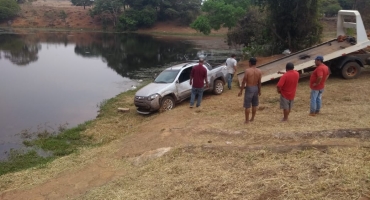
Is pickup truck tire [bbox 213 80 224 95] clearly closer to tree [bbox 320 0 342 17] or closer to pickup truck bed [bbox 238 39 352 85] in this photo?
pickup truck bed [bbox 238 39 352 85]

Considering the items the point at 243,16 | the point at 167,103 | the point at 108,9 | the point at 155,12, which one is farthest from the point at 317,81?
the point at 108,9

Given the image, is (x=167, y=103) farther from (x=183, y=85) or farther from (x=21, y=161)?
(x=21, y=161)

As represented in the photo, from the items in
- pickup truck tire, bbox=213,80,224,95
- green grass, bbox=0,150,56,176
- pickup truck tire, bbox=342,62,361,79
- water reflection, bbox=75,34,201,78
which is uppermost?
pickup truck tire, bbox=342,62,361,79

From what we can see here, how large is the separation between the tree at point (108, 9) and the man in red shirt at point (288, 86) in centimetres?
7080

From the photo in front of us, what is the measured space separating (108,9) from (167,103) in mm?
66558

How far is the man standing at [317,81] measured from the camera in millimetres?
9547

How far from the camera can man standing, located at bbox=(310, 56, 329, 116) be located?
955 cm

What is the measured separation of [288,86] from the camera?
30.3 feet

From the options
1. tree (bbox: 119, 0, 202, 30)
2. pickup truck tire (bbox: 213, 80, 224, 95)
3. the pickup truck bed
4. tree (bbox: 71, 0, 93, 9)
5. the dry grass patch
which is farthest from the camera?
tree (bbox: 71, 0, 93, 9)

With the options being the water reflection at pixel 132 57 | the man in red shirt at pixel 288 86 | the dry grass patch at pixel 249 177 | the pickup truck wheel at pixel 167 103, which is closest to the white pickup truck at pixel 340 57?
the pickup truck wheel at pixel 167 103

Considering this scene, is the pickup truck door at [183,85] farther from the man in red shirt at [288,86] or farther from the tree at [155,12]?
the tree at [155,12]

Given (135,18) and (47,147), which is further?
(135,18)

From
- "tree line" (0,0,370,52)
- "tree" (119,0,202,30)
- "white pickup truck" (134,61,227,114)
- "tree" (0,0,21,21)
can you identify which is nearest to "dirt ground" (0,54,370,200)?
"white pickup truck" (134,61,227,114)

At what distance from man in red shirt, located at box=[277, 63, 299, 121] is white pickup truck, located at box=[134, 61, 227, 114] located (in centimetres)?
553
